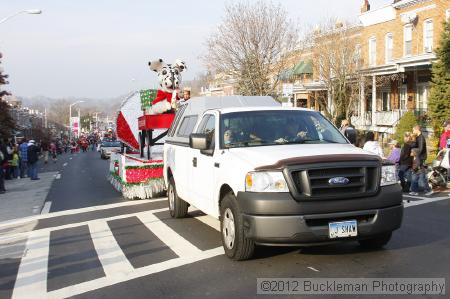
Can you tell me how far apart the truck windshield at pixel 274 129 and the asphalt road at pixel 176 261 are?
1399mm

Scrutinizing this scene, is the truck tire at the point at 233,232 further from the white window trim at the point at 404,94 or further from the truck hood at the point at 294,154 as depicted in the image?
the white window trim at the point at 404,94

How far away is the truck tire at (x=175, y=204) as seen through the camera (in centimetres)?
903

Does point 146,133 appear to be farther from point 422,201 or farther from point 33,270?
point 33,270

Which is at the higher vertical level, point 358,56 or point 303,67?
point 358,56

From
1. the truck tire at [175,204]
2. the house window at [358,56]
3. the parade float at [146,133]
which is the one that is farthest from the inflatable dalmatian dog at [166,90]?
the house window at [358,56]

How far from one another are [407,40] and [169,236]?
25.3 m

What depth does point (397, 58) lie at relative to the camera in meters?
28.8

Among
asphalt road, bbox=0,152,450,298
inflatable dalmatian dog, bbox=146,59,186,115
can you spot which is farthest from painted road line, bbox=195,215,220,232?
inflatable dalmatian dog, bbox=146,59,186,115

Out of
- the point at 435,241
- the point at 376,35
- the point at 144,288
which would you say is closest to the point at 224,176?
the point at 144,288

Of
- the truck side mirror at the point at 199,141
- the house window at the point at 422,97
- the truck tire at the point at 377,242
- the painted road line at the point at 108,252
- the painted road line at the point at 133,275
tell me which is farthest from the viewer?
the house window at the point at 422,97

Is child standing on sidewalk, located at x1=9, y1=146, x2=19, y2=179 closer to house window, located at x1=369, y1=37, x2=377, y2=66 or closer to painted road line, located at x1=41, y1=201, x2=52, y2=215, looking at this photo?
painted road line, located at x1=41, y1=201, x2=52, y2=215

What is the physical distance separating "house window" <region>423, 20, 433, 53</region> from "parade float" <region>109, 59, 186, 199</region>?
1766 centimetres

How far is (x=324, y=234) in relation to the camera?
551 cm

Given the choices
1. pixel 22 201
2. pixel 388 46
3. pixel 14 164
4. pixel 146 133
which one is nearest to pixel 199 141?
pixel 146 133
